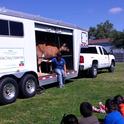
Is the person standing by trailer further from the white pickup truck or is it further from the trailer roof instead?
the white pickup truck

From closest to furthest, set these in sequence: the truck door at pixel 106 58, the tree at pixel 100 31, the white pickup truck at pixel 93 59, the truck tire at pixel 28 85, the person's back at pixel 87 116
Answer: the person's back at pixel 87 116 → the truck tire at pixel 28 85 → the white pickup truck at pixel 93 59 → the truck door at pixel 106 58 → the tree at pixel 100 31

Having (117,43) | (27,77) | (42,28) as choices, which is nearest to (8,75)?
(27,77)

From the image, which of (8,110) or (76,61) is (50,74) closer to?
(76,61)

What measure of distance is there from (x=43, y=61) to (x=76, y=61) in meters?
2.31

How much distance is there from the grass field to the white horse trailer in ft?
1.60

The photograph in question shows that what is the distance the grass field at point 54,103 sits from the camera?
9.53 m

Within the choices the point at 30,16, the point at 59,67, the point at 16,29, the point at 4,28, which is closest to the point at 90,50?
the point at 59,67

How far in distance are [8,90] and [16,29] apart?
7.22ft

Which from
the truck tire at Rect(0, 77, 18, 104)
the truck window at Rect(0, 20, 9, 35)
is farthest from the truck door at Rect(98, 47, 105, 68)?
the truck window at Rect(0, 20, 9, 35)

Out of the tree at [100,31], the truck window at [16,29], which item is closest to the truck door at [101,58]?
the truck window at [16,29]

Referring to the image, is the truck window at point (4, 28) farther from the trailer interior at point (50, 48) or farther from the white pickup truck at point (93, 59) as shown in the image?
the white pickup truck at point (93, 59)

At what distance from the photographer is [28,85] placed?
13117 millimetres

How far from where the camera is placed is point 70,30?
674 inches

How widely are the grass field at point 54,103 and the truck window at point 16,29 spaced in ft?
7.81
